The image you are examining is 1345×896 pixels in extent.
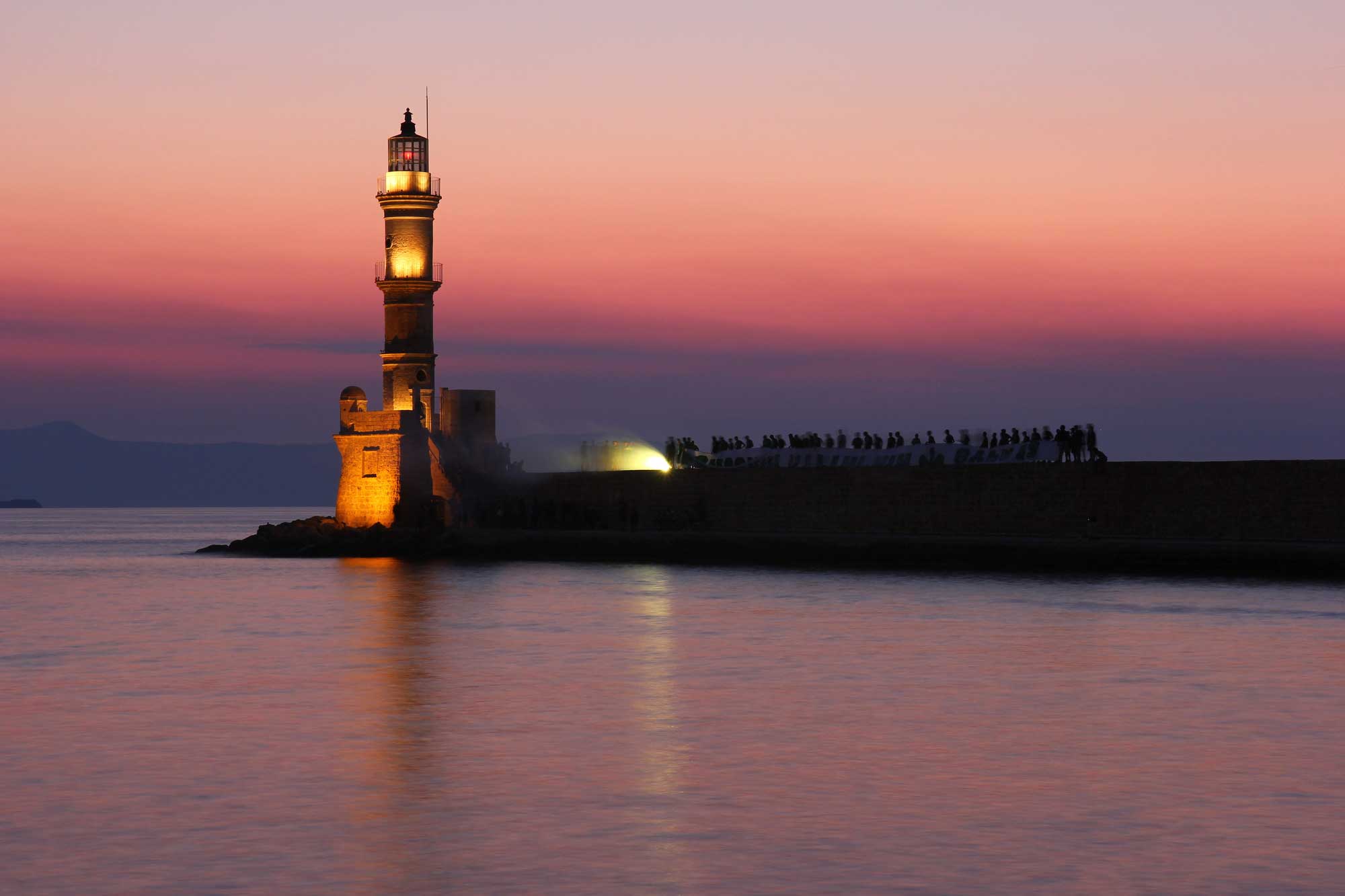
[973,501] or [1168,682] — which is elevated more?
[973,501]

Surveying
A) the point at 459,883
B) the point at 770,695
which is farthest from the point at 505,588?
the point at 459,883

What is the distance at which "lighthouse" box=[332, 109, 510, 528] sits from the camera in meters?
52.3

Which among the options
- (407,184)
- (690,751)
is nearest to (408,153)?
(407,184)

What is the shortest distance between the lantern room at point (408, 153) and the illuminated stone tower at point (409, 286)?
180 millimetres

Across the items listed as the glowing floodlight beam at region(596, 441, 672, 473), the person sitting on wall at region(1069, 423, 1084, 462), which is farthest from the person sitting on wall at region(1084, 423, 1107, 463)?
the glowing floodlight beam at region(596, 441, 672, 473)

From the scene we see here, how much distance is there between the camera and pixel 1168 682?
66.2 feet

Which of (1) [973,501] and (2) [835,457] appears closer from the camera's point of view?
(1) [973,501]

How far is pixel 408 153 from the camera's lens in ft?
173

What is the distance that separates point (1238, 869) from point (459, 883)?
179 inches

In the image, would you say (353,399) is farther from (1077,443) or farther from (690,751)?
(690,751)

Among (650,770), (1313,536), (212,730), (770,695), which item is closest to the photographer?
(650,770)

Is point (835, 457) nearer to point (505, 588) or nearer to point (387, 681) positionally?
point (505, 588)

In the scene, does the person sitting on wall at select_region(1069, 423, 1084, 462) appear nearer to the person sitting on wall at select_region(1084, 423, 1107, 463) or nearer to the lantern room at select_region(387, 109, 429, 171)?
the person sitting on wall at select_region(1084, 423, 1107, 463)

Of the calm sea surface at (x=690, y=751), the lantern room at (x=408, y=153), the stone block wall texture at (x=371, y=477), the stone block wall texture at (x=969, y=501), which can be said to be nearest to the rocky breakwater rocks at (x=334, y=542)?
the stone block wall texture at (x=371, y=477)
